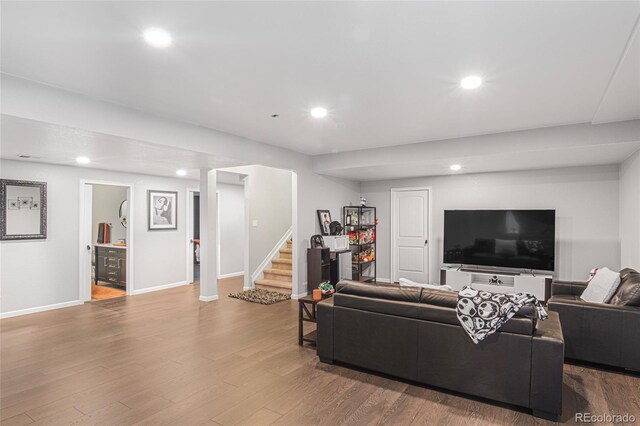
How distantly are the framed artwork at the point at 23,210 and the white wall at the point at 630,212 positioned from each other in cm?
796

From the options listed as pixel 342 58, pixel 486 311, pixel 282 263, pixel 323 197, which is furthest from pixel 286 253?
pixel 342 58

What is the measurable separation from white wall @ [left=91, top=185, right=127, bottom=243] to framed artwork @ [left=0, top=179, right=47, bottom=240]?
277 centimetres

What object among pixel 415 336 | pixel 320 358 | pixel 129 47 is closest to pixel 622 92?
pixel 415 336

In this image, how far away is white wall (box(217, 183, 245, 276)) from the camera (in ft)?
25.7

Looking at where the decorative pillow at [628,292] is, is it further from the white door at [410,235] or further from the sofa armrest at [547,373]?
the white door at [410,235]

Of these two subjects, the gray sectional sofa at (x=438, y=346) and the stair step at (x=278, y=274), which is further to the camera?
the stair step at (x=278, y=274)

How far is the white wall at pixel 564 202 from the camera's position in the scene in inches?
207

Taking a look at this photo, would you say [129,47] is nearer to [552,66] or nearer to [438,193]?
[552,66]

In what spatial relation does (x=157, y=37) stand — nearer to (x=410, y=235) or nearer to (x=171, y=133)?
(x=171, y=133)

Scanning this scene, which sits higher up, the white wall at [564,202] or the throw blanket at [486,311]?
the white wall at [564,202]

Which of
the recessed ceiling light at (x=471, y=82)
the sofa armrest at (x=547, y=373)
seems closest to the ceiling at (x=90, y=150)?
the recessed ceiling light at (x=471, y=82)

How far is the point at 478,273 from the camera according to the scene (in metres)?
5.88

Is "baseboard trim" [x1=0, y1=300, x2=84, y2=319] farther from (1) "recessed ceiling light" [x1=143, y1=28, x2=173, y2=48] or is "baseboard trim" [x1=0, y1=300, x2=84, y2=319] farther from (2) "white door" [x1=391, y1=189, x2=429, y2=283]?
(2) "white door" [x1=391, y1=189, x2=429, y2=283]

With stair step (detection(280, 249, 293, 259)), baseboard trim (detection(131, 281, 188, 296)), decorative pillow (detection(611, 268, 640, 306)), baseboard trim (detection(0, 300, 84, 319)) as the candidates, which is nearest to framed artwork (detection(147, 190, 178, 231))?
baseboard trim (detection(131, 281, 188, 296))
